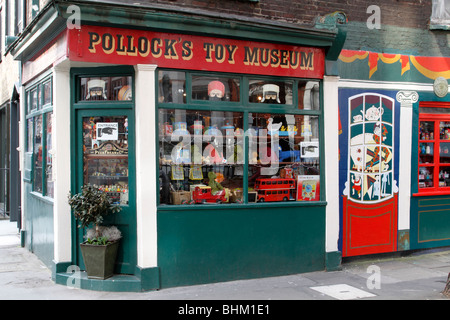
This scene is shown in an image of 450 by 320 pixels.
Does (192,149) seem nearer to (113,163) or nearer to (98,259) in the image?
(113,163)

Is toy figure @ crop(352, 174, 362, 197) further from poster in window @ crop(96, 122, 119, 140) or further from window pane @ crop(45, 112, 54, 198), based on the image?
window pane @ crop(45, 112, 54, 198)

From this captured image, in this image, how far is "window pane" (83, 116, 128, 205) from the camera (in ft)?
22.7

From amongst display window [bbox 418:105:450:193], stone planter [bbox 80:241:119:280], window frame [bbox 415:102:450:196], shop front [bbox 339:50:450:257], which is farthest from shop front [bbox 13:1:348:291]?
display window [bbox 418:105:450:193]

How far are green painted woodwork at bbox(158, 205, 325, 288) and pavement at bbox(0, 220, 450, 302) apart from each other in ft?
0.52

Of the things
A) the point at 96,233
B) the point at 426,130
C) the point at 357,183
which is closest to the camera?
the point at 96,233

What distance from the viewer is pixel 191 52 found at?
687cm

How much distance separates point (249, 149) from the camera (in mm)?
7477

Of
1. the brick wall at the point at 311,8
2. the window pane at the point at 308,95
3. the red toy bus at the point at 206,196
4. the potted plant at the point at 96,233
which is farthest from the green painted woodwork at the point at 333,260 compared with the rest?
the brick wall at the point at 311,8

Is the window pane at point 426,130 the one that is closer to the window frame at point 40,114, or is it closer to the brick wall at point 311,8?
the brick wall at point 311,8

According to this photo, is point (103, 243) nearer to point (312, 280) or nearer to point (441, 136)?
point (312, 280)

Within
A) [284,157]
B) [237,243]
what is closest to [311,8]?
[284,157]

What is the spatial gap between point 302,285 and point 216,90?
3089mm

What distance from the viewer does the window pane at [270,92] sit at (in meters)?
7.43

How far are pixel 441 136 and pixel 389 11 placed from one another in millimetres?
2583
